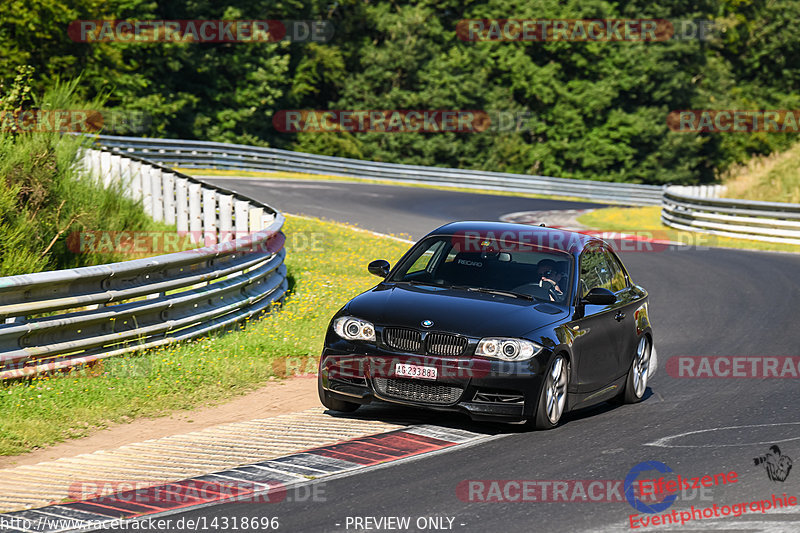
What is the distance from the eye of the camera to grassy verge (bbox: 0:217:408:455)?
320 inches

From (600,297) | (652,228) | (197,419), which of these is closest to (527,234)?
(600,297)

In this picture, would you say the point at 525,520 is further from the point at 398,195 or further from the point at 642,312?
the point at 398,195

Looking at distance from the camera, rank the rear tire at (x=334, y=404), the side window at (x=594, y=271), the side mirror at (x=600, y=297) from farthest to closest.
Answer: the side window at (x=594, y=271), the side mirror at (x=600, y=297), the rear tire at (x=334, y=404)

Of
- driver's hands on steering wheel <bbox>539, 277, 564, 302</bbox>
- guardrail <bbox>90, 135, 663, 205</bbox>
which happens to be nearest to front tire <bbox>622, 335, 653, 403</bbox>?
driver's hands on steering wheel <bbox>539, 277, 564, 302</bbox>

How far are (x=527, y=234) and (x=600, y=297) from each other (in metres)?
1.14

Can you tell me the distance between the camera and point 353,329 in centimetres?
844

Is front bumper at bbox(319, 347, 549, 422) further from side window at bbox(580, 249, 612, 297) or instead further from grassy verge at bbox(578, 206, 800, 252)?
grassy verge at bbox(578, 206, 800, 252)

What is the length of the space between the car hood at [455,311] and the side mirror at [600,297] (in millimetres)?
285

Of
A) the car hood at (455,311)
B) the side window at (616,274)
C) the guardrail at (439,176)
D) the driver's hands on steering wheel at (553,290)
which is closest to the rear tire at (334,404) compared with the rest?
the car hood at (455,311)

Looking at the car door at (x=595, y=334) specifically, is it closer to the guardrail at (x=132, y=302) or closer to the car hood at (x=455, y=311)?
the car hood at (x=455, y=311)

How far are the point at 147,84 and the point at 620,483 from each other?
4269 cm

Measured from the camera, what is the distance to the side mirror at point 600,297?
888 cm

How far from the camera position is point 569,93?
205 ft

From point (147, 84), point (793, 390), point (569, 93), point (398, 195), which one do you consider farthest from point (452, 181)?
point (793, 390)
